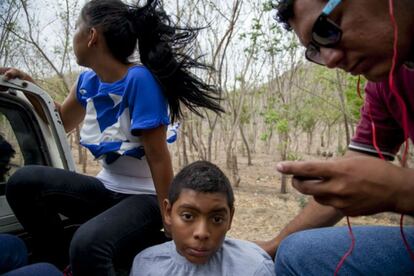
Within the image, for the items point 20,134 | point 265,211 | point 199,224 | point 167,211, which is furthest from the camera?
point 265,211

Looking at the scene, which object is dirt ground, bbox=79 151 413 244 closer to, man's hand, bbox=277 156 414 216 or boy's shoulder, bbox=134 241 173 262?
boy's shoulder, bbox=134 241 173 262

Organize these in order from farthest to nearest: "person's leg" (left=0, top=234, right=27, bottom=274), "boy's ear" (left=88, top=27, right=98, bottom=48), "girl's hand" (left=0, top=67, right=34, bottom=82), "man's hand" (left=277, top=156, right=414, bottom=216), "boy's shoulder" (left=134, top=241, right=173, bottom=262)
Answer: "girl's hand" (left=0, top=67, right=34, bottom=82)
"boy's ear" (left=88, top=27, right=98, bottom=48)
"boy's shoulder" (left=134, top=241, right=173, bottom=262)
"person's leg" (left=0, top=234, right=27, bottom=274)
"man's hand" (left=277, top=156, right=414, bottom=216)

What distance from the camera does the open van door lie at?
2059mm

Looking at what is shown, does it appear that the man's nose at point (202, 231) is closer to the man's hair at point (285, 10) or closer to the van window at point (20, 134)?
the man's hair at point (285, 10)

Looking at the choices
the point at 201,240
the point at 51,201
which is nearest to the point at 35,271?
the point at 51,201

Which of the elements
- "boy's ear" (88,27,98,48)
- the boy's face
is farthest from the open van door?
the boy's face

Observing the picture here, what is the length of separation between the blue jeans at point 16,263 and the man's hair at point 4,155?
2.19 feet

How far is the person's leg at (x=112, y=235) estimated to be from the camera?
1406 mm

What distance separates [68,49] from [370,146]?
35.7ft

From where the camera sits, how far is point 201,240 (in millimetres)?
1473

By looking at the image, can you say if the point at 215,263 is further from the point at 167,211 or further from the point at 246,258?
the point at 167,211

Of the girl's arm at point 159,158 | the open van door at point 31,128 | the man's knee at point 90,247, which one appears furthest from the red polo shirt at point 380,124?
the open van door at point 31,128

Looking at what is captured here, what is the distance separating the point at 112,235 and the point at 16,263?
35 centimetres

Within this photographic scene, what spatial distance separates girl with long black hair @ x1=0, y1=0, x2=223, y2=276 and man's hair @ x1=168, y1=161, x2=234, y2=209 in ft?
0.21
